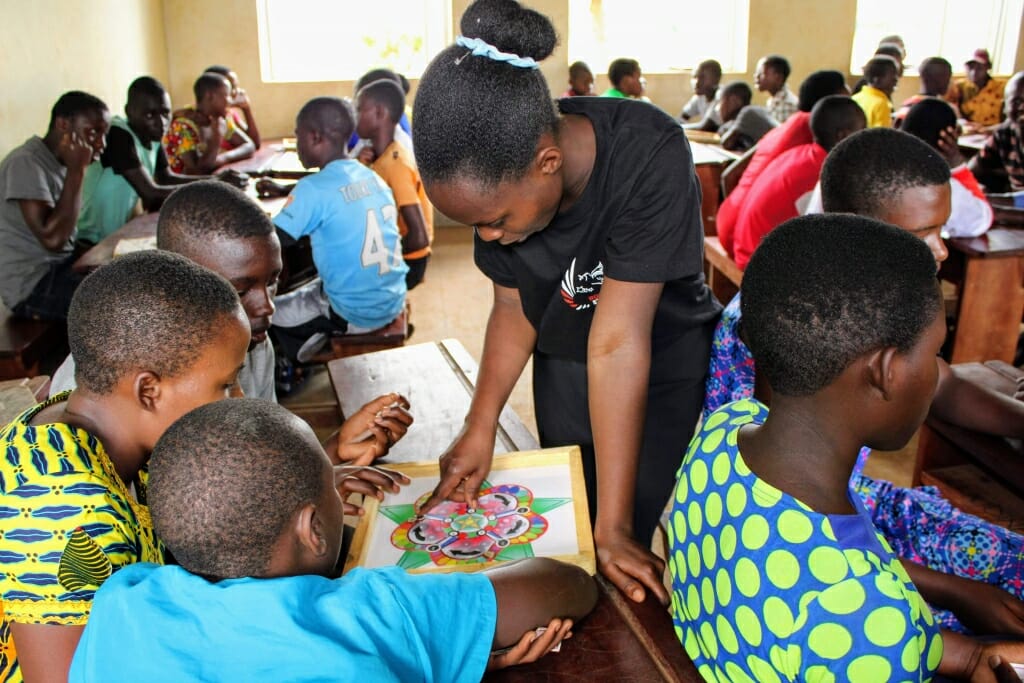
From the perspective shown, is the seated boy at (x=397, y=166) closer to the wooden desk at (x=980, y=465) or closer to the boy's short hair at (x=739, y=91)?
the wooden desk at (x=980, y=465)

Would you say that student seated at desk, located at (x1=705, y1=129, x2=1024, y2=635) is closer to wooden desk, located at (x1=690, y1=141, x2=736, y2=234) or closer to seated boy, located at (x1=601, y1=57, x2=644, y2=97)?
wooden desk, located at (x1=690, y1=141, x2=736, y2=234)

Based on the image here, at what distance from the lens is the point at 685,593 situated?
43.9 inches

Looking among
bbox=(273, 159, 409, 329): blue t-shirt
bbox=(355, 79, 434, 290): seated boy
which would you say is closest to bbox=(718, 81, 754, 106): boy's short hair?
bbox=(355, 79, 434, 290): seated boy

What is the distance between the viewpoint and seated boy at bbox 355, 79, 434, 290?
385 cm

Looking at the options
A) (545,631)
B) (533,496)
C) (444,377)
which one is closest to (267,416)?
(545,631)

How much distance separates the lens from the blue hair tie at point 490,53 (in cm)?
113

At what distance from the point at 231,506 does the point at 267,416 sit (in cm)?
10

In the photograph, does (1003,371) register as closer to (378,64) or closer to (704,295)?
(704,295)

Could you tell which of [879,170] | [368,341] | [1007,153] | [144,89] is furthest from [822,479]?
[1007,153]

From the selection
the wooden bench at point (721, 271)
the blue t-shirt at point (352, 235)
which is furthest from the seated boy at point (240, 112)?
the wooden bench at point (721, 271)

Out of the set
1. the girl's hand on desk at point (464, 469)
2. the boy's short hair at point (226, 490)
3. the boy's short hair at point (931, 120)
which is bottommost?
the girl's hand on desk at point (464, 469)

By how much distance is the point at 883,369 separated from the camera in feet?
3.22

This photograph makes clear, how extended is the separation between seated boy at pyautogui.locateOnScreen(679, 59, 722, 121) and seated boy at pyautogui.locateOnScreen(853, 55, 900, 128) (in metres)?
1.24

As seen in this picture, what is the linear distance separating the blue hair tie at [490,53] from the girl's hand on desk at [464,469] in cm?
59
